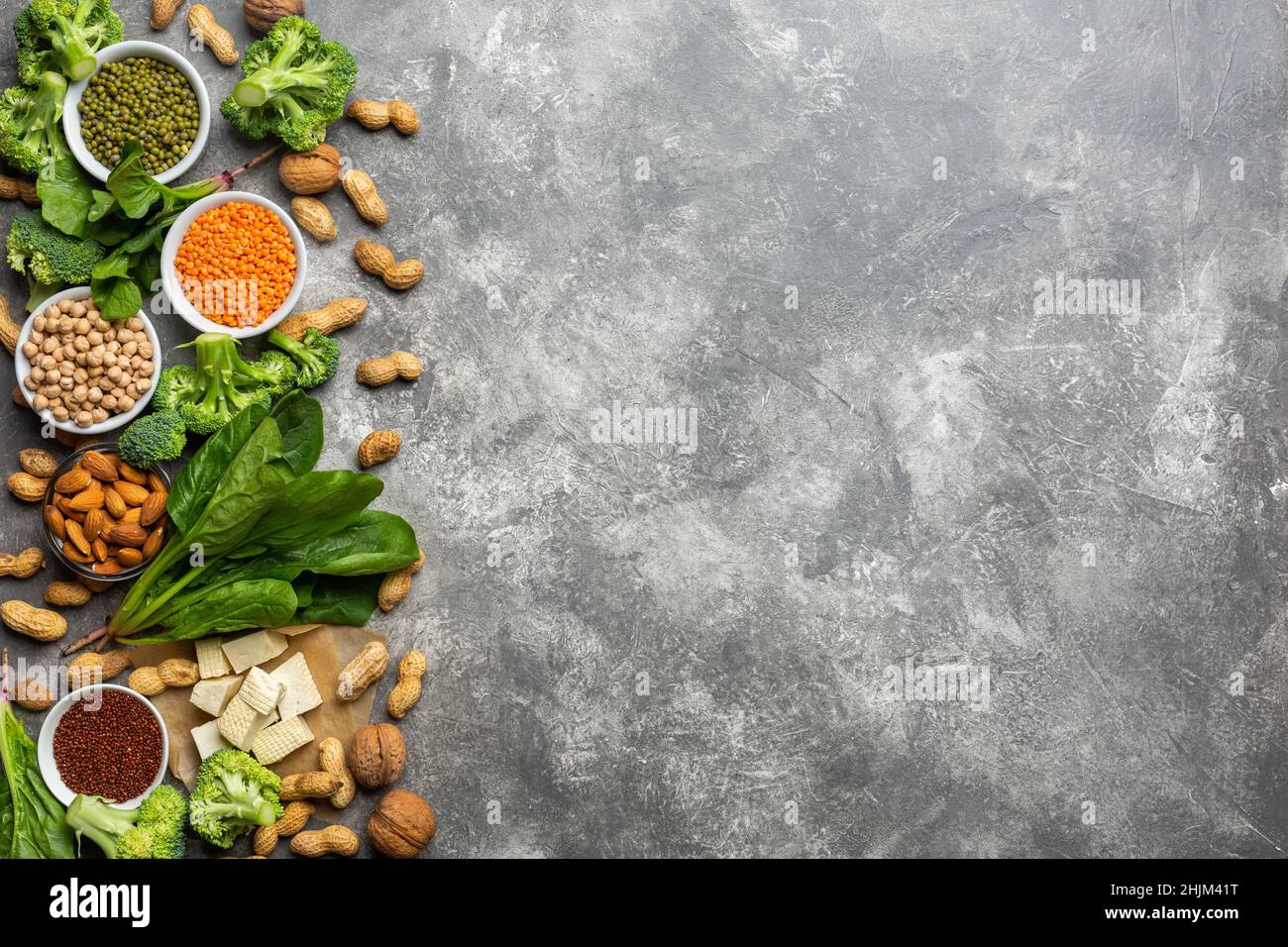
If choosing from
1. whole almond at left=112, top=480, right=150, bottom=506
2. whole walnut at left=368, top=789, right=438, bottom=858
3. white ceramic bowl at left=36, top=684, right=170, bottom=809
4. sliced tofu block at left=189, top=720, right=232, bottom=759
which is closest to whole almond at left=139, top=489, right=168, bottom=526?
whole almond at left=112, top=480, right=150, bottom=506

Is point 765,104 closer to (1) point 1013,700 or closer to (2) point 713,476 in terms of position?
(2) point 713,476

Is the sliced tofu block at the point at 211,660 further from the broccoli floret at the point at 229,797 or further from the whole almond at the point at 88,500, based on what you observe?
the whole almond at the point at 88,500

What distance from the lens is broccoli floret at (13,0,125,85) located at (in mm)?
3051

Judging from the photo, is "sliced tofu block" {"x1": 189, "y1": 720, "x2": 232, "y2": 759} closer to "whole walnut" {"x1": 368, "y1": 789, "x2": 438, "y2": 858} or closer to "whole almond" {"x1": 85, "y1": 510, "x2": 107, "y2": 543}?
"whole walnut" {"x1": 368, "y1": 789, "x2": 438, "y2": 858}

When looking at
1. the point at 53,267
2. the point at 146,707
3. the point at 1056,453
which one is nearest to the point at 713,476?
the point at 1056,453

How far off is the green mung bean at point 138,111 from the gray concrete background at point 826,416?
177 mm

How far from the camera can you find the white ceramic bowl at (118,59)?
10.1 feet

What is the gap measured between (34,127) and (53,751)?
1934 mm

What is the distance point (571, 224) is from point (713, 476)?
964mm

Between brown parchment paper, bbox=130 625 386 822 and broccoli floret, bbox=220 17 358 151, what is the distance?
5.19 feet

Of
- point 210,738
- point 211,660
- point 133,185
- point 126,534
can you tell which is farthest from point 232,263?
point 210,738

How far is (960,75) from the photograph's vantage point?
11.1 feet

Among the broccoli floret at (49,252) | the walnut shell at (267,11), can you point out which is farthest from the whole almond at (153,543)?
the walnut shell at (267,11)

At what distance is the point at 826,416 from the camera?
10.8 ft
